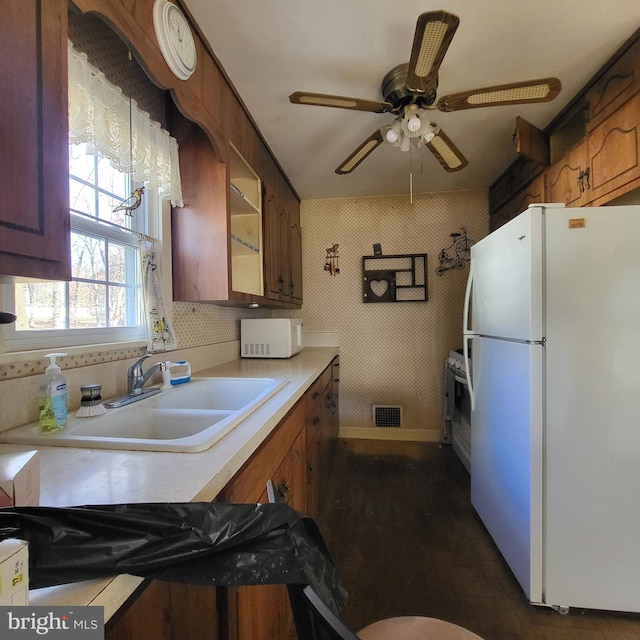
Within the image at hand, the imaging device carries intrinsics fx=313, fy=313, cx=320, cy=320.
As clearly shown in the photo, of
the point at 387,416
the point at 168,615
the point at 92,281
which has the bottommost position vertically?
the point at 387,416

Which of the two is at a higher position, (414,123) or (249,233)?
(414,123)

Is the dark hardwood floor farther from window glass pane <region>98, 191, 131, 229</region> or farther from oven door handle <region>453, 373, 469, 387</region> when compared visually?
window glass pane <region>98, 191, 131, 229</region>

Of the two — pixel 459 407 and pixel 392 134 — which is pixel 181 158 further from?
pixel 459 407

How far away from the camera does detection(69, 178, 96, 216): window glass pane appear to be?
1.14 metres

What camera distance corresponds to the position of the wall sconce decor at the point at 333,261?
3.27 meters

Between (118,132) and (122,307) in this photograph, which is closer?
(118,132)

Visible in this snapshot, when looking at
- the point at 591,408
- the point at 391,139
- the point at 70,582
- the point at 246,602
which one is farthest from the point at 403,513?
the point at 391,139

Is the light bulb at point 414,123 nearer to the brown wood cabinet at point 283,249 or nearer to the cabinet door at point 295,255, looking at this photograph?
the brown wood cabinet at point 283,249

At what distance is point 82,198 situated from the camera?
1.18 m

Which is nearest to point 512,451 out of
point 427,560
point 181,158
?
point 427,560

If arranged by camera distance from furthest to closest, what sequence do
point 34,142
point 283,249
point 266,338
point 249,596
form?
point 283,249 < point 266,338 < point 249,596 < point 34,142

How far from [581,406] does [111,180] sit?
2.16 m

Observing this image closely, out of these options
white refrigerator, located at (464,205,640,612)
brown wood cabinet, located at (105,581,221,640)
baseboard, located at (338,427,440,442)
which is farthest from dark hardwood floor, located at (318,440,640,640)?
brown wood cabinet, located at (105,581,221,640)

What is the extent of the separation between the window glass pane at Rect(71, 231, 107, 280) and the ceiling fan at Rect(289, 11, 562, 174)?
1.02m
